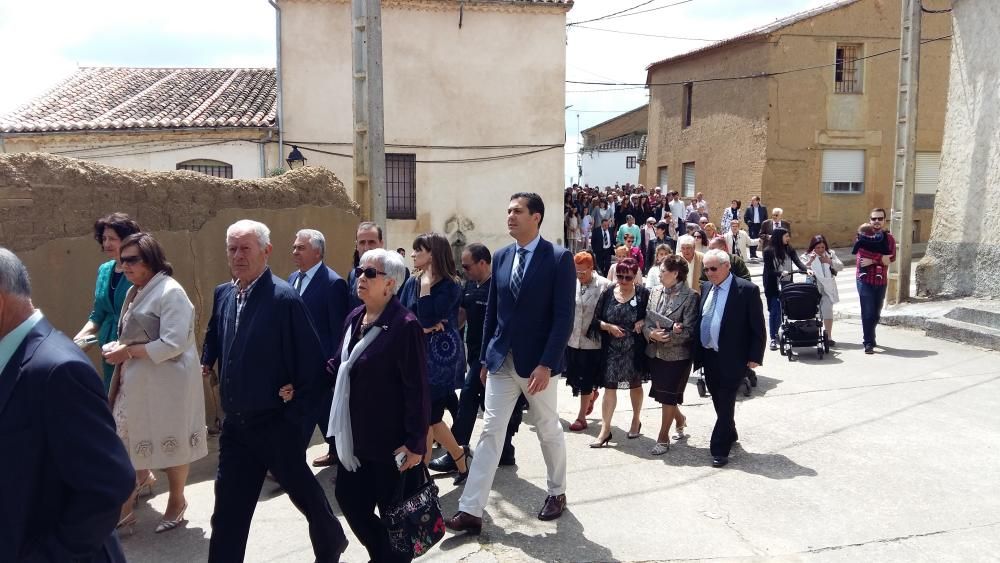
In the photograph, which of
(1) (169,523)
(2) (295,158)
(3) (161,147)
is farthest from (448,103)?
(1) (169,523)

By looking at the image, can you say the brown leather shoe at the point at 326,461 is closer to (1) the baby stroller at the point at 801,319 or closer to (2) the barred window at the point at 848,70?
Answer: (1) the baby stroller at the point at 801,319

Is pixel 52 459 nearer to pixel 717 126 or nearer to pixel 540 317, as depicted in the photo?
pixel 540 317

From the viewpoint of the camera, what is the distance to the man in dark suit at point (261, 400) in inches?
150

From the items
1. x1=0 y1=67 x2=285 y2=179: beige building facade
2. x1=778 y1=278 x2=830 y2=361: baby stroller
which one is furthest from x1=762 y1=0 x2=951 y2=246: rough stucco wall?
x1=0 y1=67 x2=285 y2=179: beige building facade

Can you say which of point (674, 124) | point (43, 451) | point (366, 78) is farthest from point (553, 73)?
point (43, 451)

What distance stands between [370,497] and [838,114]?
23091mm

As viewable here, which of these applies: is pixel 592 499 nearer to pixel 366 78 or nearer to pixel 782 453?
pixel 782 453

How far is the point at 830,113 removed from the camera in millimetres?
23188

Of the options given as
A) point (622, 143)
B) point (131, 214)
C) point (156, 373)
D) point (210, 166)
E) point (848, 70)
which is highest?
point (848, 70)

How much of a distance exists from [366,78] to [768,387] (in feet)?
18.2

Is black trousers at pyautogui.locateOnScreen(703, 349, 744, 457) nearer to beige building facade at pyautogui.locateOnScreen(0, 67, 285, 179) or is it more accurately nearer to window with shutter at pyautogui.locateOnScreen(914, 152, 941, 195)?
beige building facade at pyautogui.locateOnScreen(0, 67, 285, 179)

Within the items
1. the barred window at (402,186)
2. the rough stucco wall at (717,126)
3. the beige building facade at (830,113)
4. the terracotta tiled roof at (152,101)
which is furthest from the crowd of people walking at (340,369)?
the rough stucco wall at (717,126)

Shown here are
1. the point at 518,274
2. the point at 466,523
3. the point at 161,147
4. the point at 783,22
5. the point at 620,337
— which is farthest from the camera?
the point at 783,22

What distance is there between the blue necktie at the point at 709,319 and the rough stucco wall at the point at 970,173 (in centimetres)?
765
